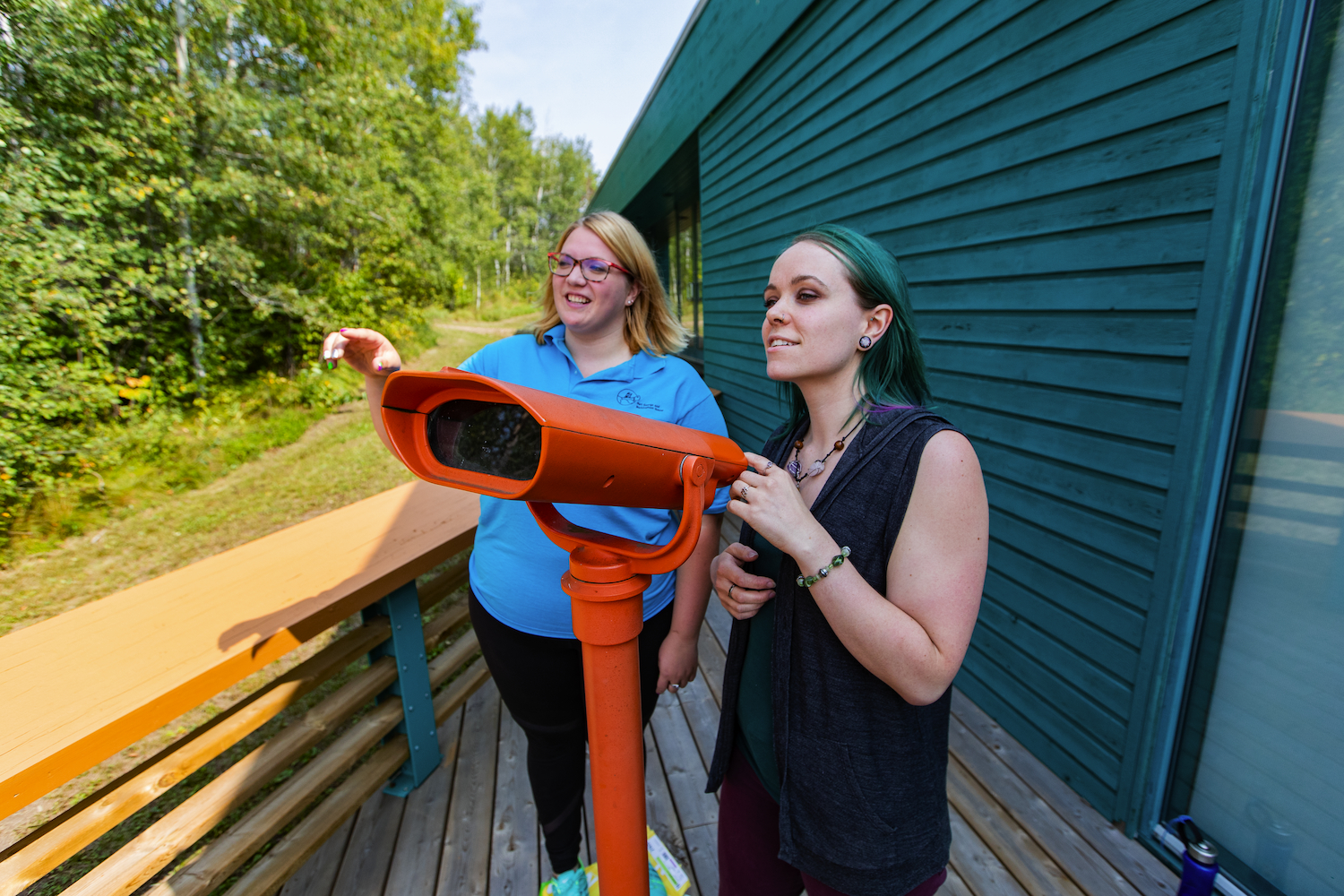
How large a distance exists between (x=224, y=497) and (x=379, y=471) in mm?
1539

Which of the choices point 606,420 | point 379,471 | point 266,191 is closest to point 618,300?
point 606,420

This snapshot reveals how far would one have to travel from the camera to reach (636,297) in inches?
63.1

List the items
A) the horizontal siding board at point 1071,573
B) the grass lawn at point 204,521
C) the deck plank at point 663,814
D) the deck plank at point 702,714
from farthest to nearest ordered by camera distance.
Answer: the grass lawn at point 204,521 < the deck plank at point 702,714 < the deck plank at point 663,814 < the horizontal siding board at point 1071,573

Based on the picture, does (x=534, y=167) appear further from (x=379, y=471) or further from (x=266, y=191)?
(x=379, y=471)

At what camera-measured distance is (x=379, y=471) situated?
6.97 meters

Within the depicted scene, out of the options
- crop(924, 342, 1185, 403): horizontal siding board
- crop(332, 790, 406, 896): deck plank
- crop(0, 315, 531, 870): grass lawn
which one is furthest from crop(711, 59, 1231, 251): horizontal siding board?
crop(0, 315, 531, 870): grass lawn

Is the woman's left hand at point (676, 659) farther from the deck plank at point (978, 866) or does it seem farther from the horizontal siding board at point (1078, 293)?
the horizontal siding board at point (1078, 293)

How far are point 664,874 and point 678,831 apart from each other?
25cm

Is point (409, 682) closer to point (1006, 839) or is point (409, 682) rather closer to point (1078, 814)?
point (1006, 839)

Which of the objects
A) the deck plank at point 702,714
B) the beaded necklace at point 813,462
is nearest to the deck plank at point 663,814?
the deck plank at point 702,714

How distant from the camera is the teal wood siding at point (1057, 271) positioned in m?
1.63

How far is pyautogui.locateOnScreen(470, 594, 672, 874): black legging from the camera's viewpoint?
1.50 metres

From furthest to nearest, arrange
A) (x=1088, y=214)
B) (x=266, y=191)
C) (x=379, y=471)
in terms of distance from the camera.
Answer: (x=266, y=191), (x=379, y=471), (x=1088, y=214)

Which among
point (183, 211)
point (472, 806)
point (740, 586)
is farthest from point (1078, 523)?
point (183, 211)
